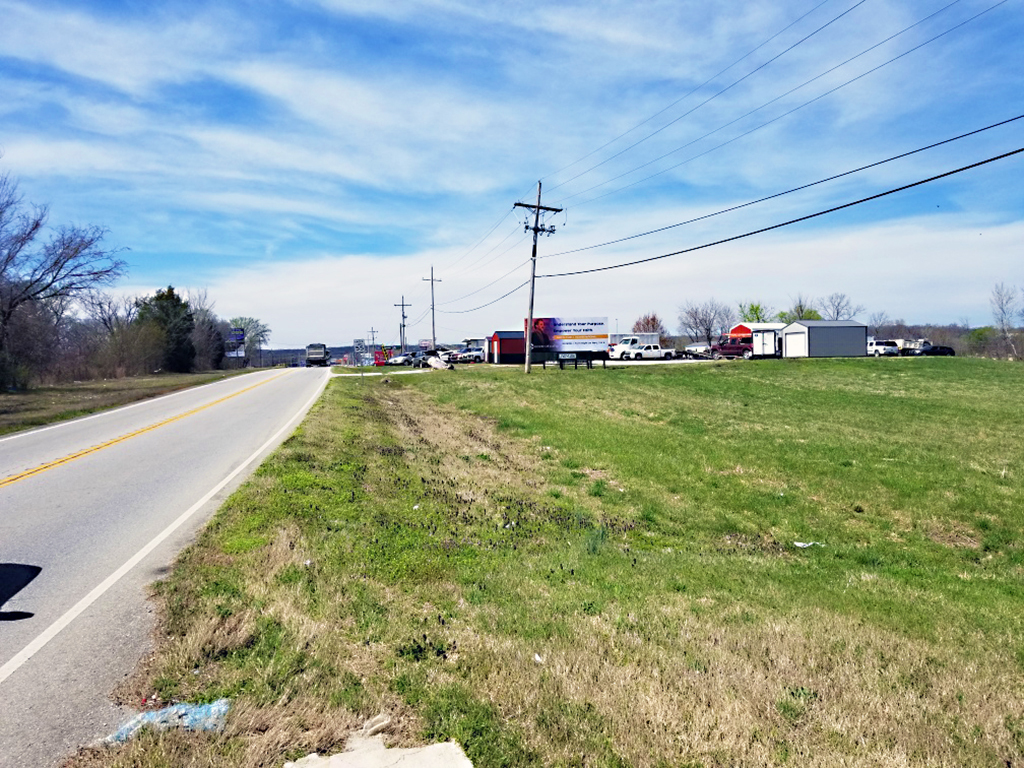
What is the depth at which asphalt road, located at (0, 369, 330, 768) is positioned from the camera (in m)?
4.39

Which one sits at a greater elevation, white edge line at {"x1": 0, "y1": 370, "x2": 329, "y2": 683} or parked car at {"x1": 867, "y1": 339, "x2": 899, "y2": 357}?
parked car at {"x1": 867, "y1": 339, "x2": 899, "y2": 357}

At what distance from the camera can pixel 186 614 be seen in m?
5.79

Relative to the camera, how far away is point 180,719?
4148 millimetres

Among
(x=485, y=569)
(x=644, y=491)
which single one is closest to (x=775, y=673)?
(x=485, y=569)

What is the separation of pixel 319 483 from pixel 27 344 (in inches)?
1472

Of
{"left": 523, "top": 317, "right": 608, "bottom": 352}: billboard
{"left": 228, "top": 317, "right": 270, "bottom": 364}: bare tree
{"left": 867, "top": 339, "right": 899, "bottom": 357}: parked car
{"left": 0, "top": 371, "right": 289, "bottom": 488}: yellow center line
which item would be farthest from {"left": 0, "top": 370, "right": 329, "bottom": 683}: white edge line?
{"left": 228, "top": 317, "right": 270, "bottom": 364}: bare tree

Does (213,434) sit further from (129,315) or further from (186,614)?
(129,315)

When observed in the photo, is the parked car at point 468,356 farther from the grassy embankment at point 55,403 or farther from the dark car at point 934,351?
the dark car at point 934,351

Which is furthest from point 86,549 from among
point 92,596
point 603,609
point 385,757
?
point 603,609

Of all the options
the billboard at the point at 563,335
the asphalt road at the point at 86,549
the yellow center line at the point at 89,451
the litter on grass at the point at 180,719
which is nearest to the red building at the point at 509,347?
the billboard at the point at 563,335

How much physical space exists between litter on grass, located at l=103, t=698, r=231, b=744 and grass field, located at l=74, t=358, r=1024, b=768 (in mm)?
127

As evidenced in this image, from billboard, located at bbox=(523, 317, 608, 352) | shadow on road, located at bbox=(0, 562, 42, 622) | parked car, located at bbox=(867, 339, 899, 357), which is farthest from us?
parked car, located at bbox=(867, 339, 899, 357)

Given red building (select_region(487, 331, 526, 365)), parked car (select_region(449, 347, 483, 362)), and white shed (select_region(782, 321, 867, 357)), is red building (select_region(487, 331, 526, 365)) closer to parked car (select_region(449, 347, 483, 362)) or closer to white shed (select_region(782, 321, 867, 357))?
parked car (select_region(449, 347, 483, 362))

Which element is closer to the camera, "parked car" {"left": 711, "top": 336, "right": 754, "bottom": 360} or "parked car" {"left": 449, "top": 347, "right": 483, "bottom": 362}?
"parked car" {"left": 711, "top": 336, "right": 754, "bottom": 360}
